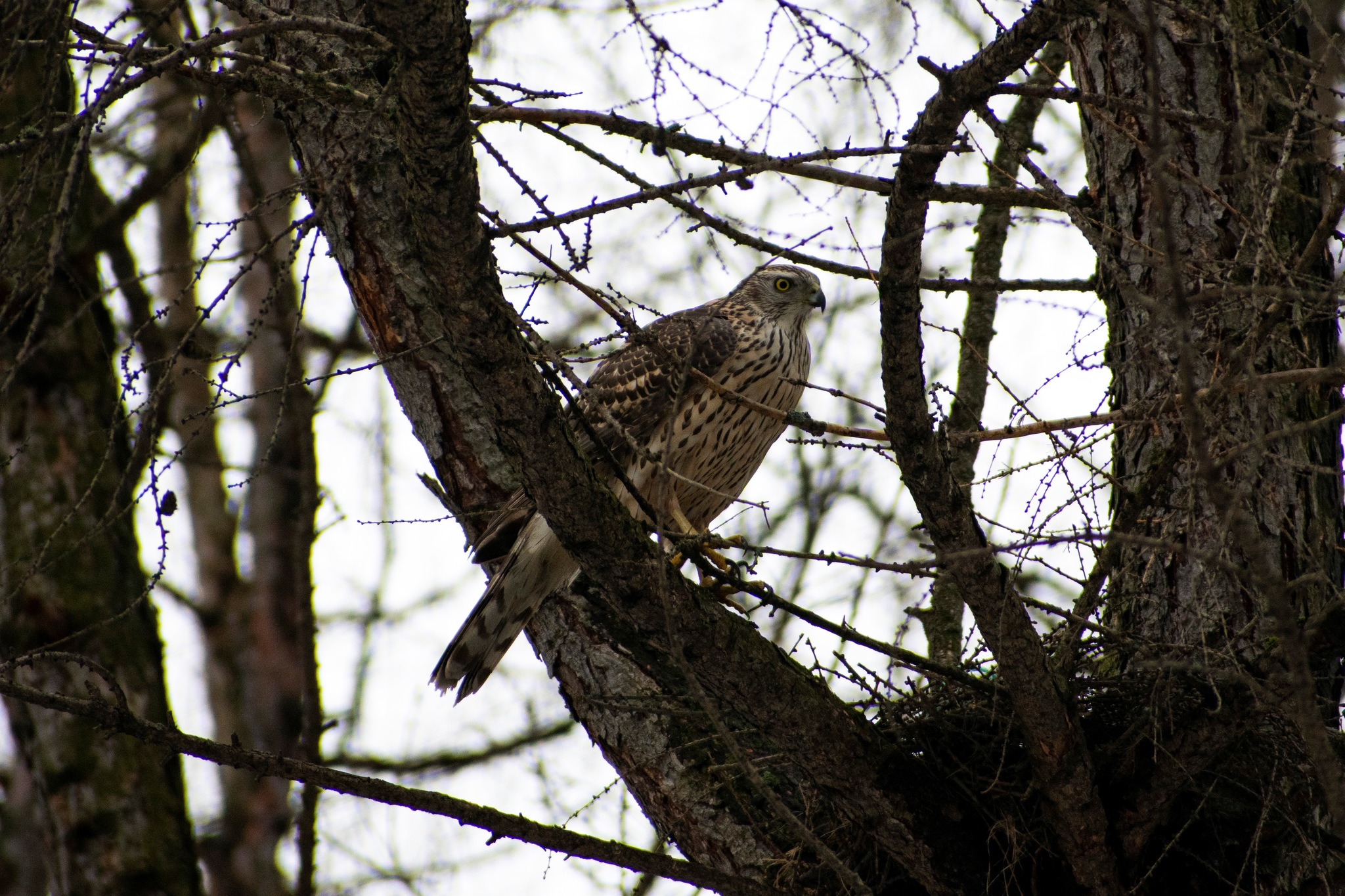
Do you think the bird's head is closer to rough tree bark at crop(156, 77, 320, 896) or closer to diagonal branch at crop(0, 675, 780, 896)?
rough tree bark at crop(156, 77, 320, 896)

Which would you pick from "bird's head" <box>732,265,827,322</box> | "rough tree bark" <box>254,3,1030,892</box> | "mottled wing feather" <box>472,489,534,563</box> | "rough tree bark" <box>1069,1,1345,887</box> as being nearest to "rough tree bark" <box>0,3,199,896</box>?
"rough tree bark" <box>254,3,1030,892</box>

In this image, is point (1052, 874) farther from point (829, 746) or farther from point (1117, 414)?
point (1117, 414)

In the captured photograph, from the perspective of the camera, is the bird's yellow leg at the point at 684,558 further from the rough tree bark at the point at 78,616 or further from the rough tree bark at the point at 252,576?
the rough tree bark at the point at 252,576

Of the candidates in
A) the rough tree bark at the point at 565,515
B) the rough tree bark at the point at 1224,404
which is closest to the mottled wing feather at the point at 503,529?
the rough tree bark at the point at 565,515

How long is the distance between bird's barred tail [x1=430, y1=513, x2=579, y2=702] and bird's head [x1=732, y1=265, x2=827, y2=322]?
74.4 inches

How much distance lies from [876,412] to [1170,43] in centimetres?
210

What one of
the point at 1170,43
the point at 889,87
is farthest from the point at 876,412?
the point at 1170,43

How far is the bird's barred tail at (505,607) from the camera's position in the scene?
4.19 m

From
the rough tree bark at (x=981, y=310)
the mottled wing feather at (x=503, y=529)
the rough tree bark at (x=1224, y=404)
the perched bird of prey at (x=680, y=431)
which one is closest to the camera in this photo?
the rough tree bark at (x=1224, y=404)

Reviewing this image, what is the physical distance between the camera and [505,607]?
168 inches

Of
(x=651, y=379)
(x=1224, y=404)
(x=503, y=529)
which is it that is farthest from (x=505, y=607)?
(x=1224, y=404)

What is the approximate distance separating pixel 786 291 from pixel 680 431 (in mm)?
1143

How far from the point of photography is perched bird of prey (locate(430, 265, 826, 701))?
4238 mm

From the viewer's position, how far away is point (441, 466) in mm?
4312
